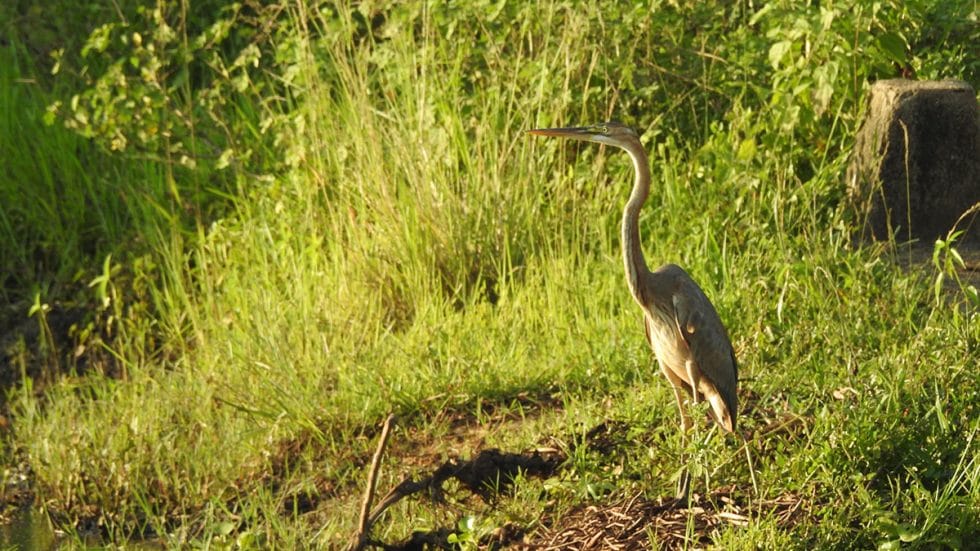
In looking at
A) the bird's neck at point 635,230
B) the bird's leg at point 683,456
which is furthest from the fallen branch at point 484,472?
the bird's neck at point 635,230

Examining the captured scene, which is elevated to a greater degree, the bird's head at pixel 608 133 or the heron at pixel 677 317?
the bird's head at pixel 608 133

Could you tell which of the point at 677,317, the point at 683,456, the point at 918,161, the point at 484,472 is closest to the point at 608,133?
the point at 677,317

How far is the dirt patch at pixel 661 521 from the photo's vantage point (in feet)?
14.1

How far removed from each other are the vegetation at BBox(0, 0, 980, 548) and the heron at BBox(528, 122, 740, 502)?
17 cm

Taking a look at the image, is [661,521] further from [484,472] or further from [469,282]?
[469,282]

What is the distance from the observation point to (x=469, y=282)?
646cm

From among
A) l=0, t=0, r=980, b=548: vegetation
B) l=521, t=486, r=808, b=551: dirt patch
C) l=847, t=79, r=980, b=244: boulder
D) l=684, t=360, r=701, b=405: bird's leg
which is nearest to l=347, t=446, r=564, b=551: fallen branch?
l=0, t=0, r=980, b=548: vegetation

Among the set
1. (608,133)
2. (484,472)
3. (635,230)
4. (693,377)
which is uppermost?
(608,133)

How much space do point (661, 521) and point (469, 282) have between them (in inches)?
89.0

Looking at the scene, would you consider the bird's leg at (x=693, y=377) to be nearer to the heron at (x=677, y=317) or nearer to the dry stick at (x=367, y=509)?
the heron at (x=677, y=317)

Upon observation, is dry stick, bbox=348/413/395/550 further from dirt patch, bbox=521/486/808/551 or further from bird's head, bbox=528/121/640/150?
bird's head, bbox=528/121/640/150

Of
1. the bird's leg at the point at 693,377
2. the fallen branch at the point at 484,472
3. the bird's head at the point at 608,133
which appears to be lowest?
the fallen branch at the point at 484,472

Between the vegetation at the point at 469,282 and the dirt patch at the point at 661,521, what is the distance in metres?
0.07

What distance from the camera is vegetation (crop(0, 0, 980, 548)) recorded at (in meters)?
4.82
